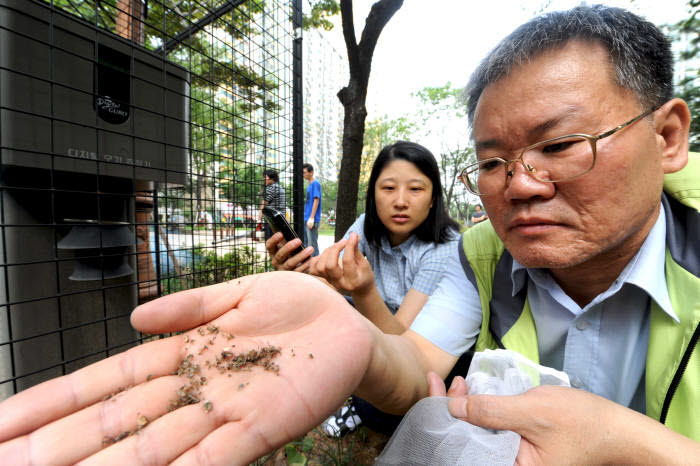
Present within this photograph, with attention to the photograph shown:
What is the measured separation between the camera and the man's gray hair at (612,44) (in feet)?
2.60

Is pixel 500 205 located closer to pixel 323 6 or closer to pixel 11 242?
pixel 11 242

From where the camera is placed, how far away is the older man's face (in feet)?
2.49

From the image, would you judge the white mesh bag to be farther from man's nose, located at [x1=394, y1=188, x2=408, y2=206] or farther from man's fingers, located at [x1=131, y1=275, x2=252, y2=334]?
man's nose, located at [x1=394, y1=188, x2=408, y2=206]

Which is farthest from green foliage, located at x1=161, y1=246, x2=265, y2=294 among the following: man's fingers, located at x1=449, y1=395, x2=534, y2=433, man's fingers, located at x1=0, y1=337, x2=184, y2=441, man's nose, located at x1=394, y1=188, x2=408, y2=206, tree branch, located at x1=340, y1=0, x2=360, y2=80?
man's fingers, located at x1=449, y1=395, x2=534, y2=433

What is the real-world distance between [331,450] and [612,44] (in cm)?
200

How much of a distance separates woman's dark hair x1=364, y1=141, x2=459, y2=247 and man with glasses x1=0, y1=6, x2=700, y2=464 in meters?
0.92

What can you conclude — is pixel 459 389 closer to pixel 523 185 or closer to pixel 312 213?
pixel 523 185

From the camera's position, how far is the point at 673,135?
836 millimetres

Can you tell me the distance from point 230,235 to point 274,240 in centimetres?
195

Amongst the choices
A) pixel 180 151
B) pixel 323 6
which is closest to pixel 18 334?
pixel 180 151

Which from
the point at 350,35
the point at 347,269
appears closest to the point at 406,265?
the point at 347,269

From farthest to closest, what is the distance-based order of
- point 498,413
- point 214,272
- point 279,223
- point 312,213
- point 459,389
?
point 312,213 < point 214,272 < point 279,223 < point 459,389 < point 498,413

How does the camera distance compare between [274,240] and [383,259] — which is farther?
[383,259]

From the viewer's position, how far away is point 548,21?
88 cm
